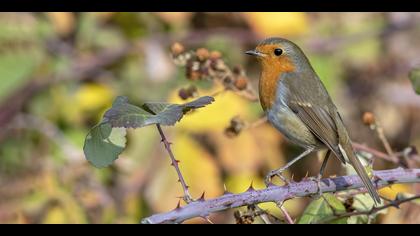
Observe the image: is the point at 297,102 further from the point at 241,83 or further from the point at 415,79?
the point at 415,79

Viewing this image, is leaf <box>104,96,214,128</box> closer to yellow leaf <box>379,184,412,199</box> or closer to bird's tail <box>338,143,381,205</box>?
bird's tail <box>338,143,381,205</box>

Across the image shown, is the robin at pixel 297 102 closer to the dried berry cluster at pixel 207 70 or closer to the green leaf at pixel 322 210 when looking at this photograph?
the dried berry cluster at pixel 207 70

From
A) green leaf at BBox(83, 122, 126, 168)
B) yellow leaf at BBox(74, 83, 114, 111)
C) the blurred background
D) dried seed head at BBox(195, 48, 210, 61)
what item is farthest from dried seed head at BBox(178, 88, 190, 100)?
yellow leaf at BBox(74, 83, 114, 111)

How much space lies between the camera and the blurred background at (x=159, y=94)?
462 centimetres

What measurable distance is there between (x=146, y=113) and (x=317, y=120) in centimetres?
111

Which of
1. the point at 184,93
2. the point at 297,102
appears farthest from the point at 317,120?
the point at 184,93

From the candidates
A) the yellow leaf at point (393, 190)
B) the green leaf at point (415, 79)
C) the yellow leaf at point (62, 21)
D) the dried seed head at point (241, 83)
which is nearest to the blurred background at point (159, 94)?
the yellow leaf at point (62, 21)

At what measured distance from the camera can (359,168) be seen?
2633mm

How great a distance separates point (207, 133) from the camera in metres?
4.96

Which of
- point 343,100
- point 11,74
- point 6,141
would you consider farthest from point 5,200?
point 343,100

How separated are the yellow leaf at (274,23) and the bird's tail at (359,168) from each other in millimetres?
2486

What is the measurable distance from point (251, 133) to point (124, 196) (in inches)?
38.6

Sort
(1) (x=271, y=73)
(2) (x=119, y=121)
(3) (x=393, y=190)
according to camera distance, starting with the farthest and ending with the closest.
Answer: (3) (x=393, y=190) → (1) (x=271, y=73) → (2) (x=119, y=121)

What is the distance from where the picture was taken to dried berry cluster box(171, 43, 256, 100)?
2.89m
